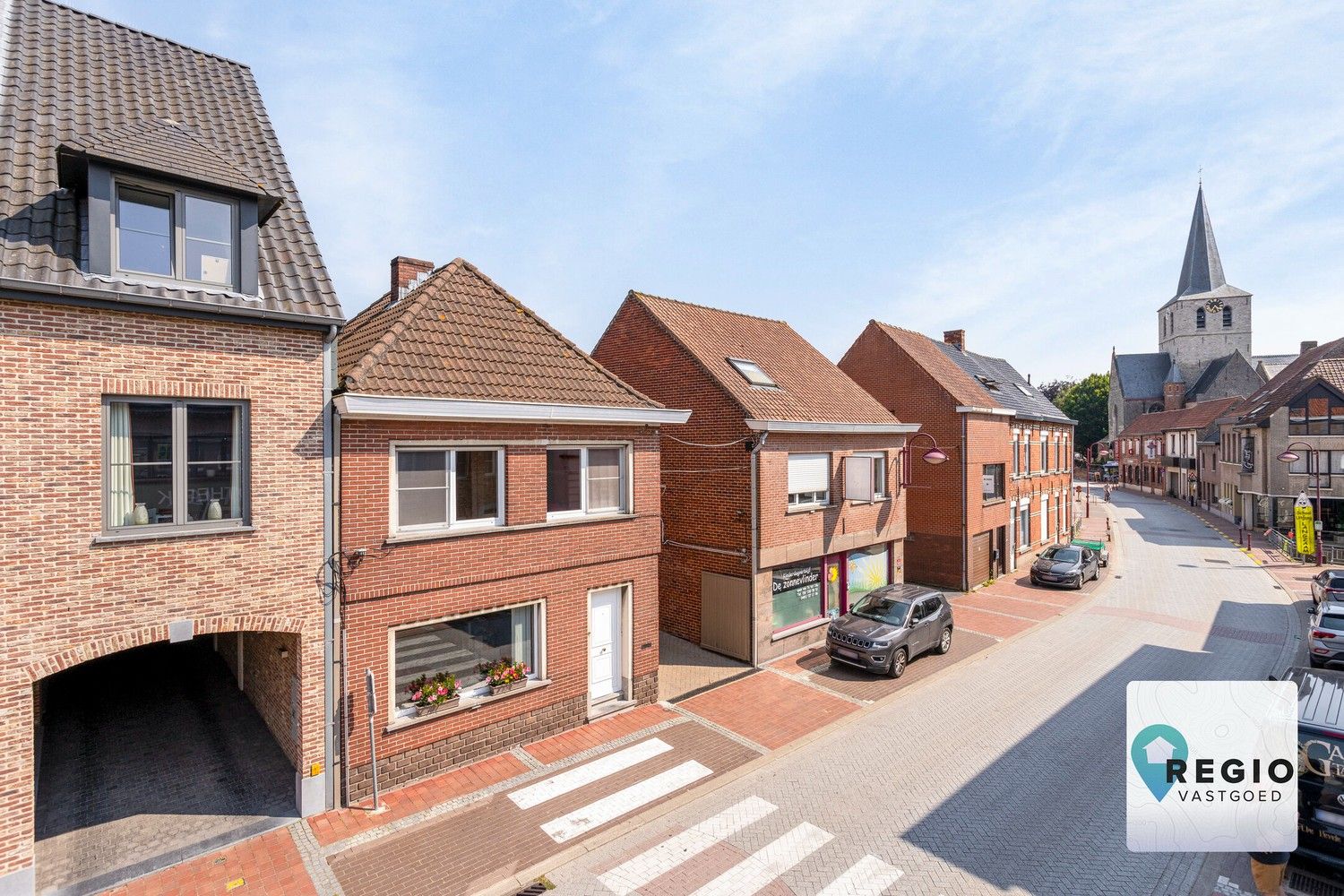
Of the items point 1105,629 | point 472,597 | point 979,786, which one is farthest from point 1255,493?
point 472,597

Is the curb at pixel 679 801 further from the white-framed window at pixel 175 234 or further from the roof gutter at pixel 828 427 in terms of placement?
the white-framed window at pixel 175 234

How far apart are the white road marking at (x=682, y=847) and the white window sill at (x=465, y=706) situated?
3.56 m

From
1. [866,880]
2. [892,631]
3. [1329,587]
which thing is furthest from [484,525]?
[1329,587]

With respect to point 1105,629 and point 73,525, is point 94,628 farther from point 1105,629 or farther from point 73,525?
point 1105,629

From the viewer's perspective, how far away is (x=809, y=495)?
16391mm

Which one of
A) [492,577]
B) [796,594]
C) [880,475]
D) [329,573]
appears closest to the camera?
[329,573]

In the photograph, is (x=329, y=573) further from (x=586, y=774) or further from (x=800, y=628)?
(x=800, y=628)

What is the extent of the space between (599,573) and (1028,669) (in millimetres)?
10617

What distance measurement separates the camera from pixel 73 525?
7176 millimetres

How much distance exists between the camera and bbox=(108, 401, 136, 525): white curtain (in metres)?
7.52

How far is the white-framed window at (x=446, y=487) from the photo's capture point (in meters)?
9.60

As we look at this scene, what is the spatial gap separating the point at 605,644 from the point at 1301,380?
41.9 metres

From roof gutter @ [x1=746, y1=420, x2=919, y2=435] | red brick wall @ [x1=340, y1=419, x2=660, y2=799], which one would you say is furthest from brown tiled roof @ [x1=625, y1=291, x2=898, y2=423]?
red brick wall @ [x1=340, y1=419, x2=660, y2=799]

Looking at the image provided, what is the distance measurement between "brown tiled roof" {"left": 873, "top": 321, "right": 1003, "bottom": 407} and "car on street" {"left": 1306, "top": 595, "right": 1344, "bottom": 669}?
10565mm
